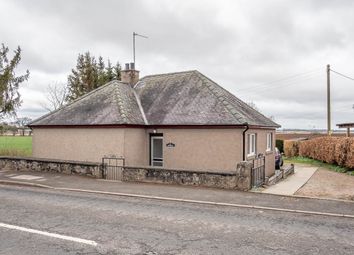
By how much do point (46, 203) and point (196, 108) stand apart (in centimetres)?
998

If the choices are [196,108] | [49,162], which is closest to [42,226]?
[49,162]

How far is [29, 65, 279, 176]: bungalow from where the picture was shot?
17.6m

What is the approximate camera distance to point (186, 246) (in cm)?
715

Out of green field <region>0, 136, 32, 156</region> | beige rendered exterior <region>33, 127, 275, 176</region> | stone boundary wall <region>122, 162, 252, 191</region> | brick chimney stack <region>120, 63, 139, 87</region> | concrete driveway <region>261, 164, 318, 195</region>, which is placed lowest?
concrete driveway <region>261, 164, 318, 195</region>

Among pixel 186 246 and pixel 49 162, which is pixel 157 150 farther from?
pixel 186 246

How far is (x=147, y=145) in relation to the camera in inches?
782

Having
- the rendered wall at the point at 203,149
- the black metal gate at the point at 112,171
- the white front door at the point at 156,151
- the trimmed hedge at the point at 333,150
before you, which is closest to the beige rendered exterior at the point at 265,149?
the rendered wall at the point at 203,149

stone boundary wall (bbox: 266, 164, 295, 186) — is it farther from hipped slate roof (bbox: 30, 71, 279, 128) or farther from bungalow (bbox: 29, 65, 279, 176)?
hipped slate roof (bbox: 30, 71, 279, 128)

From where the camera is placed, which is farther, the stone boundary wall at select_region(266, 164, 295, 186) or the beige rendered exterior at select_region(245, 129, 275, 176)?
the beige rendered exterior at select_region(245, 129, 275, 176)

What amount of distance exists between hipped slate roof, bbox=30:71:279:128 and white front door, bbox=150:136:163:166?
105 cm

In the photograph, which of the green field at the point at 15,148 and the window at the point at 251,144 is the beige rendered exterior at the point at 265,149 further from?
the green field at the point at 15,148

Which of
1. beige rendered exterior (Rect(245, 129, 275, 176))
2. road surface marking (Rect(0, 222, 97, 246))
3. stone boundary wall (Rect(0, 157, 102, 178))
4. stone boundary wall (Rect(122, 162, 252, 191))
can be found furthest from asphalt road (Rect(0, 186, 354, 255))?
A: beige rendered exterior (Rect(245, 129, 275, 176))

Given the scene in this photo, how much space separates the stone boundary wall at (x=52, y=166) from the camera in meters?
17.2

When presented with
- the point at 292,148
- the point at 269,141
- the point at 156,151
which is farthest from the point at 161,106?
the point at 292,148
